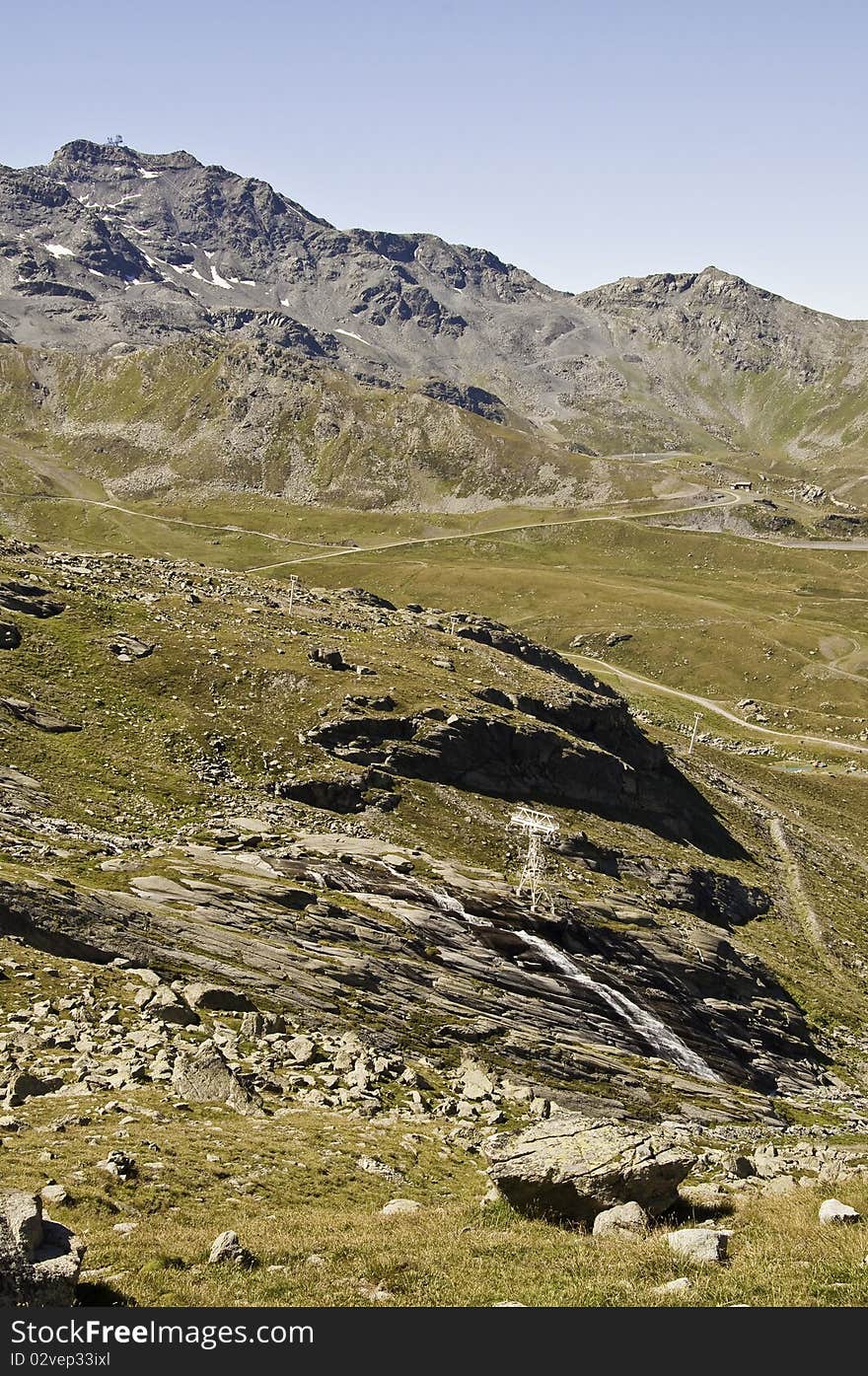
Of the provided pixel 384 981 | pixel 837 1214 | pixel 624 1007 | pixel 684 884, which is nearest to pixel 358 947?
pixel 384 981

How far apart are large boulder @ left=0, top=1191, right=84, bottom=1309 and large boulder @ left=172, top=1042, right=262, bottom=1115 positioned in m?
14.7

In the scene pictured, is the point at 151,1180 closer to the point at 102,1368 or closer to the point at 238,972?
the point at 102,1368

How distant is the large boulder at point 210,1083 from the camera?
32281 millimetres

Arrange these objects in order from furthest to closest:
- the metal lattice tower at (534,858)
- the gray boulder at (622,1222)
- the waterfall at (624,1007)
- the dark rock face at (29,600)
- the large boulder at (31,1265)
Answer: the dark rock face at (29,600) → the metal lattice tower at (534,858) → the waterfall at (624,1007) → the gray boulder at (622,1222) → the large boulder at (31,1265)

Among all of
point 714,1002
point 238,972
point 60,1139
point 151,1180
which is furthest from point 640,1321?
point 714,1002

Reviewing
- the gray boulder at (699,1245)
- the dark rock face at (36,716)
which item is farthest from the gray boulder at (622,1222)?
the dark rock face at (36,716)

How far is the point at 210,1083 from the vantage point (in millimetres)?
32844

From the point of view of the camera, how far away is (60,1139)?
25891 mm

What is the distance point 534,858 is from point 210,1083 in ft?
116

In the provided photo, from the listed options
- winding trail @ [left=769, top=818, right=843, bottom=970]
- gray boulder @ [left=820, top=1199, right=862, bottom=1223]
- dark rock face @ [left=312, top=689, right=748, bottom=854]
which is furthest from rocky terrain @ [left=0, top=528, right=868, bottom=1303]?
gray boulder @ [left=820, top=1199, right=862, bottom=1223]

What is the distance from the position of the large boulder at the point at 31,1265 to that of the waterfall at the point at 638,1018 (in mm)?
41506

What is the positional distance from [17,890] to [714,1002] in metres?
46.9

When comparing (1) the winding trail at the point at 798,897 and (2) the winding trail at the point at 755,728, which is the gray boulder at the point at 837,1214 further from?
(2) the winding trail at the point at 755,728

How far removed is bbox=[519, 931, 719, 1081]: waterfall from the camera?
185 ft
